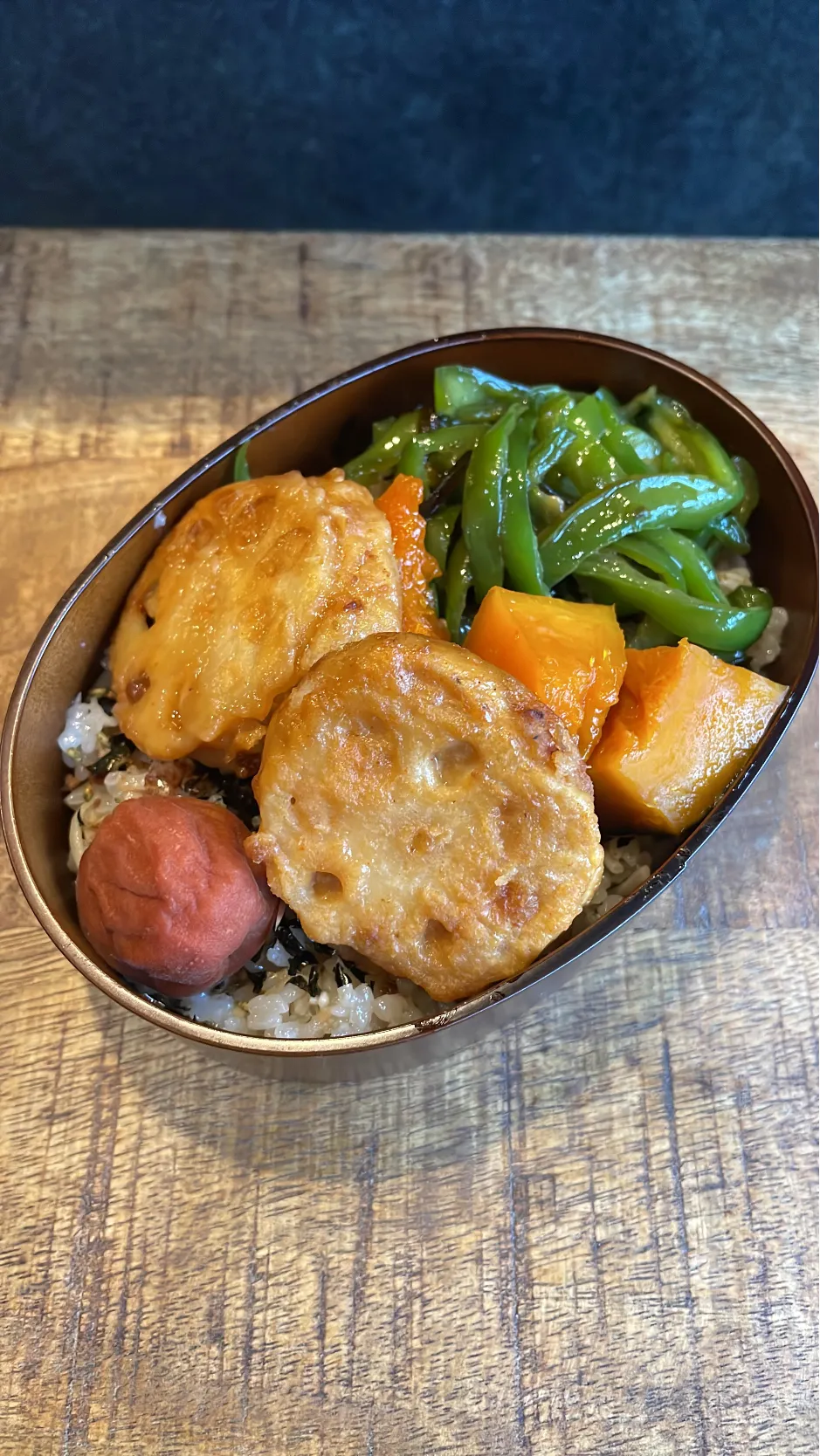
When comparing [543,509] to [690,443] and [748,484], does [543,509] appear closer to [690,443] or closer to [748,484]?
[690,443]

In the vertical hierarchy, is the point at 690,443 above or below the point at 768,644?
above

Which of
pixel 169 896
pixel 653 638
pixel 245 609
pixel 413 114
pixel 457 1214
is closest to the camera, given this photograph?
pixel 169 896

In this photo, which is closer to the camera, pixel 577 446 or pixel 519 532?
pixel 519 532

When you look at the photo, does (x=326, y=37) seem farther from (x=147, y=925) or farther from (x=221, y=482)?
(x=147, y=925)

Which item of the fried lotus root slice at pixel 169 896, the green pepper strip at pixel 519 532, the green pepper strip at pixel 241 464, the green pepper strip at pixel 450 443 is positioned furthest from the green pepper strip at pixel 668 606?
the fried lotus root slice at pixel 169 896

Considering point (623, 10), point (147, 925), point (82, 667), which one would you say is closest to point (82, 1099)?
point (147, 925)

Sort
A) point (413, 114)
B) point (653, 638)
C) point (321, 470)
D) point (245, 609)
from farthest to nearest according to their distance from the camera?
point (413, 114)
point (321, 470)
point (653, 638)
point (245, 609)

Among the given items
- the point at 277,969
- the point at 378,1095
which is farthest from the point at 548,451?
the point at 378,1095

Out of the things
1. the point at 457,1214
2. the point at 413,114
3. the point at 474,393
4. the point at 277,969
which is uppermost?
the point at 413,114
